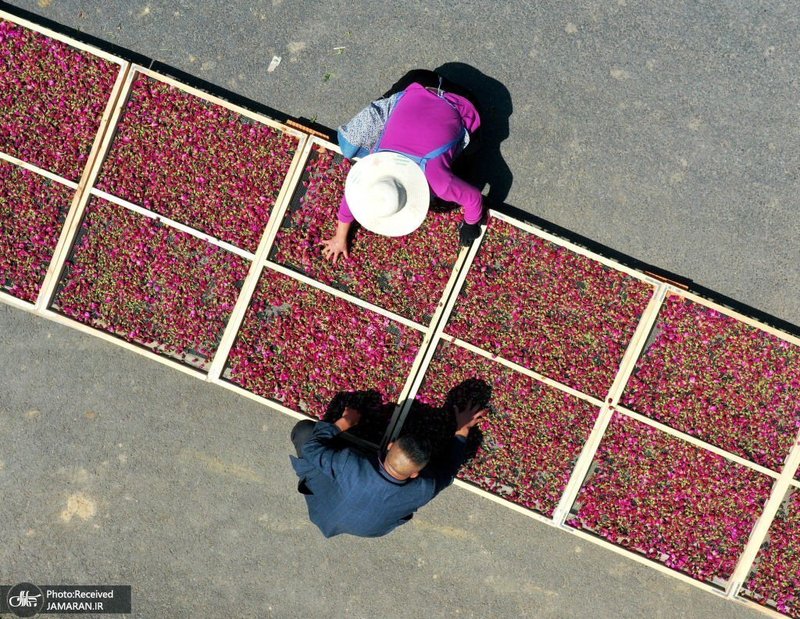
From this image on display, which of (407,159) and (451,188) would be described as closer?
(407,159)

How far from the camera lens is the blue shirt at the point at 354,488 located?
4105 millimetres

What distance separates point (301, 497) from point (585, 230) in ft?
12.4

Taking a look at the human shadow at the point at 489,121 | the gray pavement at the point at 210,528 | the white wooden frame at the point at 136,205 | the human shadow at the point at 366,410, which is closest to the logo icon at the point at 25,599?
the gray pavement at the point at 210,528

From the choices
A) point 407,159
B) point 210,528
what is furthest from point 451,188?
point 210,528

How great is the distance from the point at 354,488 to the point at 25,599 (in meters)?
3.91

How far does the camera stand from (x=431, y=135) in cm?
404

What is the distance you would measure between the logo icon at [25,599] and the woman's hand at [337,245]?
14.7 feet

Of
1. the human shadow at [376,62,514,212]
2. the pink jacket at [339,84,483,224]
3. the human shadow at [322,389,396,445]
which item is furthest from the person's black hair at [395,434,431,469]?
the human shadow at [376,62,514,212]

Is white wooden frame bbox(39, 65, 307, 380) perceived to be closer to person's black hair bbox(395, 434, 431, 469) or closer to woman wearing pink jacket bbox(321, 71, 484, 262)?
woman wearing pink jacket bbox(321, 71, 484, 262)

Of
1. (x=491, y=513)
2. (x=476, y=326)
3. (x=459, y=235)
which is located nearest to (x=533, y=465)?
(x=491, y=513)

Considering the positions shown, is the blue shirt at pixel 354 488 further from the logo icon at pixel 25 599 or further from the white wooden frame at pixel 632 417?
the logo icon at pixel 25 599

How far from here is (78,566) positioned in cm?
528

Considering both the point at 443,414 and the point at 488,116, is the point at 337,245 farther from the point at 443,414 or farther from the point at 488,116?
the point at 488,116

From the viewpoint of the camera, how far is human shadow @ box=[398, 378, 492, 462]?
15.8 feet
